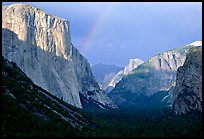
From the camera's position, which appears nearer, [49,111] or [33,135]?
[33,135]

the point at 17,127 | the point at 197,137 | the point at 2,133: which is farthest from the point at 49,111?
the point at 197,137

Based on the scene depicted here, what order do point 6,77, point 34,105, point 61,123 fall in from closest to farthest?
1. point 61,123
2. point 34,105
3. point 6,77

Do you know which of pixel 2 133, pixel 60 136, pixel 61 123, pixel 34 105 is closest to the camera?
pixel 2 133

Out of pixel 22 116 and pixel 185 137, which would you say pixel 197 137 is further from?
pixel 22 116

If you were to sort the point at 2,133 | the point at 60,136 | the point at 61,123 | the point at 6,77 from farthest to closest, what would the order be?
the point at 6,77 → the point at 61,123 → the point at 60,136 → the point at 2,133

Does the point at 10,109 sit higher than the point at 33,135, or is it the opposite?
the point at 10,109

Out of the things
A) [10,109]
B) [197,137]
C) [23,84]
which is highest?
[23,84]

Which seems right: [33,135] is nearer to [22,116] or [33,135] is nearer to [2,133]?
[2,133]

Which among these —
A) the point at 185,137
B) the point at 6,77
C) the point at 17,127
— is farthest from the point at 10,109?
the point at 185,137

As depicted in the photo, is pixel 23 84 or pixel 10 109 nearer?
pixel 10 109

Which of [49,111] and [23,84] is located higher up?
[23,84]
